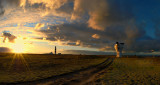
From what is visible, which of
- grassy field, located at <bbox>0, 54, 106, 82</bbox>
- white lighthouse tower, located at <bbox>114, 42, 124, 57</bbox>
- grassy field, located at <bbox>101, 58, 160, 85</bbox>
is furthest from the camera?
white lighthouse tower, located at <bbox>114, 42, 124, 57</bbox>

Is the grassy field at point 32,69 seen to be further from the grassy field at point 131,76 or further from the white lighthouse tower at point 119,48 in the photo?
the white lighthouse tower at point 119,48

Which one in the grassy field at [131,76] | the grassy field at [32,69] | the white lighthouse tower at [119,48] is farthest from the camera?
the white lighthouse tower at [119,48]

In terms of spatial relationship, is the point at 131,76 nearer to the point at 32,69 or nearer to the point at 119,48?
the point at 32,69

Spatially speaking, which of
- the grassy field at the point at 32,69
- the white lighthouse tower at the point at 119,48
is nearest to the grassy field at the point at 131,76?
the grassy field at the point at 32,69

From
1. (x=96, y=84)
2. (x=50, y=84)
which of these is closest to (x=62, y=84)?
(x=50, y=84)

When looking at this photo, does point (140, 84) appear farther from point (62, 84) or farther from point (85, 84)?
point (62, 84)

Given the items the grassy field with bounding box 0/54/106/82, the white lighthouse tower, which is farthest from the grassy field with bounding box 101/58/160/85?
the white lighthouse tower

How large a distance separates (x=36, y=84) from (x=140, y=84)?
13242 mm

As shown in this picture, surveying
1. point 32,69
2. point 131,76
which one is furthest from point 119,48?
point 32,69

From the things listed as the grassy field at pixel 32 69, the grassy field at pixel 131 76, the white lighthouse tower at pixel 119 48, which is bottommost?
the grassy field at pixel 131 76

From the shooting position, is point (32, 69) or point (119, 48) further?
point (119, 48)

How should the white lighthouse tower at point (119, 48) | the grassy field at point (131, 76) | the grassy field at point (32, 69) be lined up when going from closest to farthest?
the grassy field at point (131, 76) < the grassy field at point (32, 69) < the white lighthouse tower at point (119, 48)

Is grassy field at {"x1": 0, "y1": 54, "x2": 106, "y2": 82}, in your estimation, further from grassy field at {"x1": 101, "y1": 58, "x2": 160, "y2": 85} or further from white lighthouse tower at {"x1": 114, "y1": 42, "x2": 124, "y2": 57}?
white lighthouse tower at {"x1": 114, "y1": 42, "x2": 124, "y2": 57}

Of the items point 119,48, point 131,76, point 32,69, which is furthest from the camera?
point 119,48
